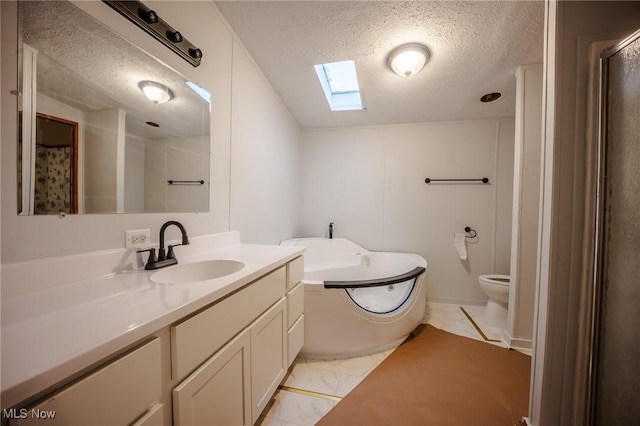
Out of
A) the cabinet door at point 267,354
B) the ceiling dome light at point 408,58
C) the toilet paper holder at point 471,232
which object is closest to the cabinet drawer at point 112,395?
the cabinet door at point 267,354

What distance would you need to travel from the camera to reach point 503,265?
8.72 ft

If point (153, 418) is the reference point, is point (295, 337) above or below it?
below

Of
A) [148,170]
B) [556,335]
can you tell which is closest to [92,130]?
[148,170]

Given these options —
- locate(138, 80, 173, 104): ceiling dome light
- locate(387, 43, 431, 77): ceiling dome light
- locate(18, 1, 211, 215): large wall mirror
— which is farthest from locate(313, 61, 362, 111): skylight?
locate(18, 1, 211, 215): large wall mirror

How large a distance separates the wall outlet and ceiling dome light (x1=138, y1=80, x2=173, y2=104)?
→ 63cm

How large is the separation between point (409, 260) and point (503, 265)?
1.18 metres

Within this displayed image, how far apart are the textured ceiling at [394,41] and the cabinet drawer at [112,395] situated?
1779mm

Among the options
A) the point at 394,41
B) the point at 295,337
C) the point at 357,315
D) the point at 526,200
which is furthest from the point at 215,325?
the point at 526,200

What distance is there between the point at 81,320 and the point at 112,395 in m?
0.19

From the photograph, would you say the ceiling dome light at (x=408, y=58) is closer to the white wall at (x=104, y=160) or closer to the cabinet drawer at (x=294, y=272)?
the cabinet drawer at (x=294, y=272)

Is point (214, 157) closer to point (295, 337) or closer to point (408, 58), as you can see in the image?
point (295, 337)

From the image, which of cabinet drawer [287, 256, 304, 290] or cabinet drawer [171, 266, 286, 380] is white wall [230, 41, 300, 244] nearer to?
cabinet drawer [287, 256, 304, 290]

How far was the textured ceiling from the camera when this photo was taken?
1.34 metres

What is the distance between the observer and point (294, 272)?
1.40 meters
